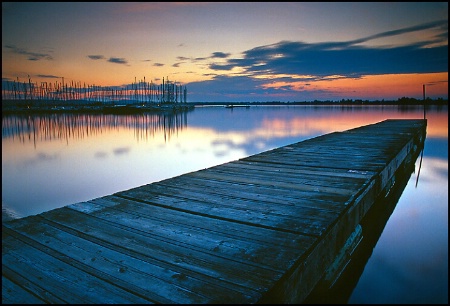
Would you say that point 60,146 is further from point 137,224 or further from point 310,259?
point 310,259

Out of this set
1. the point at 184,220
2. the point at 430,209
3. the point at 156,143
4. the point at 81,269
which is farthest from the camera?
the point at 156,143

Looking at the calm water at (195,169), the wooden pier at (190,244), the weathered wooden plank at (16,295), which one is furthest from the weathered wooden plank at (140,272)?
the calm water at (195,169)

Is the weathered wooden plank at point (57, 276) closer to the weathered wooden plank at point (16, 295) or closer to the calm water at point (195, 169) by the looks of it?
the weathered wooden plank at point (16, 295)

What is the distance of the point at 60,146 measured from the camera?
1691cm

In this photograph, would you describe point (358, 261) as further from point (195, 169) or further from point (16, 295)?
point (195, 169)

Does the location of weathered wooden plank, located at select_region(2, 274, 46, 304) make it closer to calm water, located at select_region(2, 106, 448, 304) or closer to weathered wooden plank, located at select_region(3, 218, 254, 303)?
weathered wooden plank, located at select_region(3, 218, 254, 303)

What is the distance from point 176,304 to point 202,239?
83 centimetres

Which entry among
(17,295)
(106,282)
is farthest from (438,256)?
(17,295)

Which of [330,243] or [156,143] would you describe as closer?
[330,243]

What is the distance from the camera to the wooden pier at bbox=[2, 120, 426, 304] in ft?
5.70

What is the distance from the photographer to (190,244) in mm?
2314

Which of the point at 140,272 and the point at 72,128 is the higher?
the point at 72,128

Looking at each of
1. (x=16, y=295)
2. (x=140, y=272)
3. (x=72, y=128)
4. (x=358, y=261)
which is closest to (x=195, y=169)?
(x=358, y=261)

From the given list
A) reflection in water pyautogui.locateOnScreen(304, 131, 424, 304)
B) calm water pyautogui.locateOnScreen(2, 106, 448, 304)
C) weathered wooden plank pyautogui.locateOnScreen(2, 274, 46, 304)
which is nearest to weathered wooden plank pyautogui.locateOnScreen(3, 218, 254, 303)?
weathered wooden plank pyautogui.locateOnScreen(2, 274, 46, 304)
